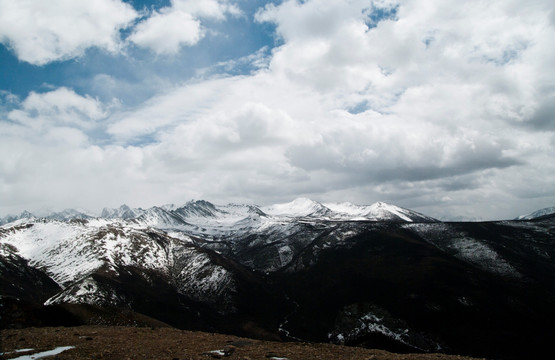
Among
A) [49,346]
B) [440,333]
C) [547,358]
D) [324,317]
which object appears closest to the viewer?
[49,346]

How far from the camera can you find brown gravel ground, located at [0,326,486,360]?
25078 mm

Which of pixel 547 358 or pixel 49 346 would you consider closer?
pixel 49 346

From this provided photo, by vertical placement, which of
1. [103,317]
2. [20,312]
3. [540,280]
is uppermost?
[20,312]

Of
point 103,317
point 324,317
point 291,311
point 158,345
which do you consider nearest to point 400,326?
point 324,317

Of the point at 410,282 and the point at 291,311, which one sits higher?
the point at 410,282

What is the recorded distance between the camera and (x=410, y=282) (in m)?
195

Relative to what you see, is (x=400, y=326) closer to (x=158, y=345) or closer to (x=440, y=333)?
(x=440, y=333)

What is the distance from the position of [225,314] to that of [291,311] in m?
40.4

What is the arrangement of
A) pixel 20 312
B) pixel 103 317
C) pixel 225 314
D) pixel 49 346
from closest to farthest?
pixel 49 346, pixel 20 312, pixel 103 317, pixel 225 314

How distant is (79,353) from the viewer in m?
24.6

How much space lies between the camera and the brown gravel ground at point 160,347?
82.3ft

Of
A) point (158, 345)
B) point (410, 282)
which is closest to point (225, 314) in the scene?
point (410, 282)

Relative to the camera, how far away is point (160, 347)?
92.3 ft

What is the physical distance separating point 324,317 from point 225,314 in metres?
60.2
